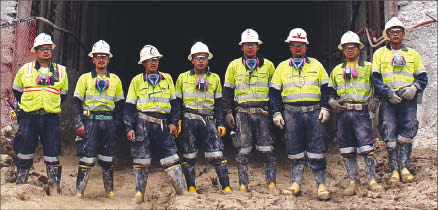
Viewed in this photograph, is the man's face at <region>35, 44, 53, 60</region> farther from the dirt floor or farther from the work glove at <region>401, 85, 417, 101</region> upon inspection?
the work glove at <region>401, 85, 417, 101</region>

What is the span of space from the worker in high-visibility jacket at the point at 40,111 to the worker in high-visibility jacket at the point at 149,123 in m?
0.93

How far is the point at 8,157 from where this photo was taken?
19.6 ft

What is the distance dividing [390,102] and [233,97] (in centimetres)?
220

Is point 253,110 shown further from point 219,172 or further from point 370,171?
point 370,171

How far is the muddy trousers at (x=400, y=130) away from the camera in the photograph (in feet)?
18.8

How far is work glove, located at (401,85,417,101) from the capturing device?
5629mm

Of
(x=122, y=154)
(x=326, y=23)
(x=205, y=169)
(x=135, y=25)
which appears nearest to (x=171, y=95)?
(x=205, y=169)

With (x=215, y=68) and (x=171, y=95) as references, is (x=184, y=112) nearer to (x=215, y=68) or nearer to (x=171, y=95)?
(x=171, y=95)

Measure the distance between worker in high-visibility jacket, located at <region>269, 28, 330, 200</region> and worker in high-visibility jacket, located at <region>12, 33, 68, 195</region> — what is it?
289cm

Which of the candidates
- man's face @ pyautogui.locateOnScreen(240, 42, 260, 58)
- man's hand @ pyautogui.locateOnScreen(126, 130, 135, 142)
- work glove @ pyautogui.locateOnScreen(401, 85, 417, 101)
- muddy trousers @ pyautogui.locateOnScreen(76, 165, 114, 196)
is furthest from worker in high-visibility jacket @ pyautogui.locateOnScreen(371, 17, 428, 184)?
muddy trousers @ pyautogui.locateOnScreen(76, 165, 114, 196)

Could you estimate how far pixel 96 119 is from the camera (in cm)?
→ 552

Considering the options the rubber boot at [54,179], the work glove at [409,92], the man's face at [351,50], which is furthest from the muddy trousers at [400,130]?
the rubber boot at [54,179]

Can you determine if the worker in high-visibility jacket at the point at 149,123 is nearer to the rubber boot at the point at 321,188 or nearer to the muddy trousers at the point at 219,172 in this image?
the muddy trousers at the point at 219,172

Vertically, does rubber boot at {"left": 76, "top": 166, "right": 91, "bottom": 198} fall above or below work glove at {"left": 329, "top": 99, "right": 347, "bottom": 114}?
below
